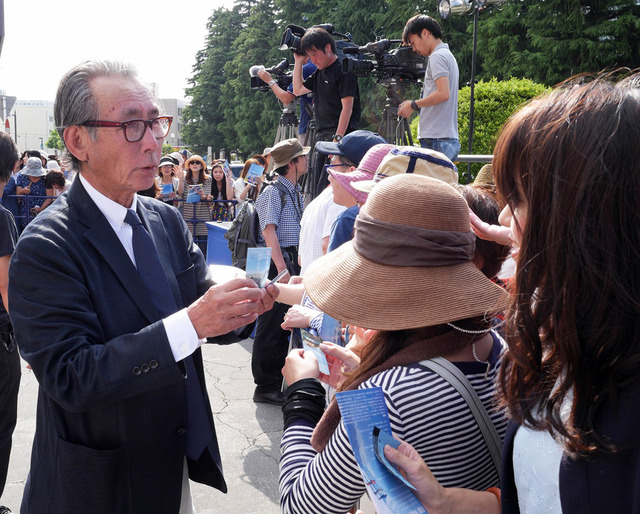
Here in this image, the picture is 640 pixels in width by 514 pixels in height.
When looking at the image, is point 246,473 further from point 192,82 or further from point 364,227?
point 192,82

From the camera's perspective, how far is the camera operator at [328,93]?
6066 mm

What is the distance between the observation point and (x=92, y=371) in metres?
1.60

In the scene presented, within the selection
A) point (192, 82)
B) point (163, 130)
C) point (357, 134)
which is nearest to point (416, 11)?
point (357, 134)

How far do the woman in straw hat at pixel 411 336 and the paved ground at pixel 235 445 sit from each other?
7.89 feet

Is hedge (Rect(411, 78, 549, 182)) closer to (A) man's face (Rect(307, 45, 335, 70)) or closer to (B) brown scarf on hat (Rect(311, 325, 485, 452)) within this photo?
(A) man's face (Rect(307, 45, 335, 70))

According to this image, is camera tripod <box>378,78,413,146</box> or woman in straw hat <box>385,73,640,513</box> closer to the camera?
woman in straw hat <box>385,73,640,513</box>

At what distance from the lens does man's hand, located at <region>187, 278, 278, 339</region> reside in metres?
1.69

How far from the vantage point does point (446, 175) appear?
2.85 metres

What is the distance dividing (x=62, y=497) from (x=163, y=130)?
1186mm

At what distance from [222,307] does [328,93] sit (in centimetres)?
506

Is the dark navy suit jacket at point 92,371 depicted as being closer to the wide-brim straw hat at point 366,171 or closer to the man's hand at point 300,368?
the man's hand at point 300,368

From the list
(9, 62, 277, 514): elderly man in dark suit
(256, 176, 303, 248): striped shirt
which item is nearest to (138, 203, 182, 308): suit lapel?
(9, 62, 277, 514): elderly man in dark suit

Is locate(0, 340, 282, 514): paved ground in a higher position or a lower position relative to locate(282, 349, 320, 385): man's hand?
lower

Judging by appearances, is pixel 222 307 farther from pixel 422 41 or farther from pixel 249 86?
pixel 249 86
